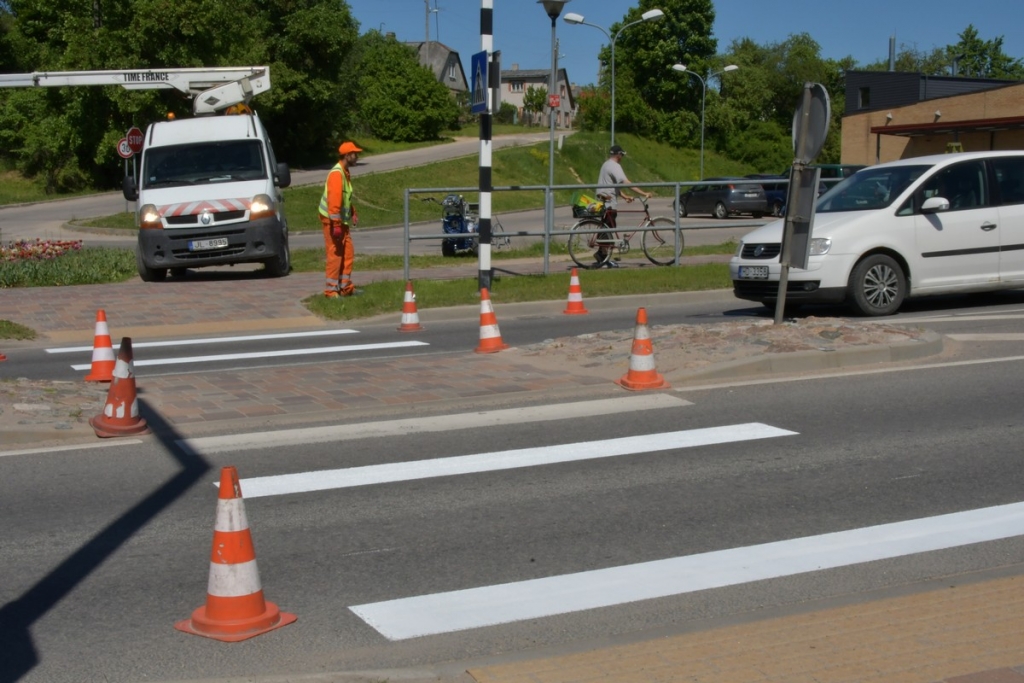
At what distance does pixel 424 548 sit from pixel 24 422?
12.7ft

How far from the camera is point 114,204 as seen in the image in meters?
43.5

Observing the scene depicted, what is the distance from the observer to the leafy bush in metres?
19.0

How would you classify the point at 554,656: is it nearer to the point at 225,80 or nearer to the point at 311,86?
the point at 225,80

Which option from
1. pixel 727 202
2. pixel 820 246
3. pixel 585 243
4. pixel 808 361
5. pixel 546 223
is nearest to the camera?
pixel 808 361

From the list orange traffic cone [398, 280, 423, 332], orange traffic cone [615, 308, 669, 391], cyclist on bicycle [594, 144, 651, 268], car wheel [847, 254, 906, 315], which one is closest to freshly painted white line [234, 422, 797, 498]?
orange traffic cone [615, 308, 669, 391]

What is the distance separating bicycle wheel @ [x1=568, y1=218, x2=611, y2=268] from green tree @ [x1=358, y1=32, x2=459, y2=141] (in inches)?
2158

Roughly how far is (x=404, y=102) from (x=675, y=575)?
2777 inches

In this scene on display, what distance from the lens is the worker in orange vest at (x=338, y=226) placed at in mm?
15633

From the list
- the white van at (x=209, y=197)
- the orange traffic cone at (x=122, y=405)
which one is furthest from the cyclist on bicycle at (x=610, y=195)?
the orange traffic cone at (x=122, y=405)

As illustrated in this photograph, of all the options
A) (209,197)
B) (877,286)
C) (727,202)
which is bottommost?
(877,286)

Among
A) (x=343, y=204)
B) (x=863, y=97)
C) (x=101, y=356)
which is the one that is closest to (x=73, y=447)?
(x=101, y=356)

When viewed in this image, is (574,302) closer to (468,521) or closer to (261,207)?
(261,207)

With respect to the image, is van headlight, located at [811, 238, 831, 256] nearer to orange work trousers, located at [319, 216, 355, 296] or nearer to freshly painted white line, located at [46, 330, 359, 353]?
freshly painted white line, located at [46, 330, 359, 353]

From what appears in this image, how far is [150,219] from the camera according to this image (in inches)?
731
